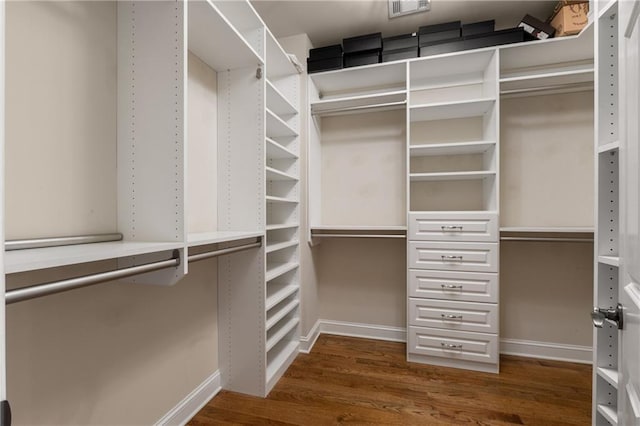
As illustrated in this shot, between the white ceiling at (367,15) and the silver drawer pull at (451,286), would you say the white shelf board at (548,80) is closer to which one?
the white ceiling at (367,15)

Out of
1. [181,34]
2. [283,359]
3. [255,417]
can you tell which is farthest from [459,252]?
[181,34]

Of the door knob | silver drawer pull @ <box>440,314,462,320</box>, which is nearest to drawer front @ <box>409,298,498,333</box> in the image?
silver drawer pull @ <box>440,314,462,320</box>

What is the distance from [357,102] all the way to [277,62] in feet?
2.34

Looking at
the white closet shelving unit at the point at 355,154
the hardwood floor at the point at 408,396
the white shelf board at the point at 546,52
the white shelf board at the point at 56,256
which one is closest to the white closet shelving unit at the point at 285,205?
the white closet shelving unit at the point at 355,154

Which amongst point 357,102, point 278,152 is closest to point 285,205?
point 278,152

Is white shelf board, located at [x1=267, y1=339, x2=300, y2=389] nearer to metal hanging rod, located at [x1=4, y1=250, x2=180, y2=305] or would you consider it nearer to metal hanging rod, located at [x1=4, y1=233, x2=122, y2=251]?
metal hanging rod, located at [x1=4, y1=250, x2=180, y2=305]

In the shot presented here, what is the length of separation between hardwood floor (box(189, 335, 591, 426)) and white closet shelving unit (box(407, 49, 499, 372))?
0.69 feet

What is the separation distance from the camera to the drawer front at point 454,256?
83.7 inches

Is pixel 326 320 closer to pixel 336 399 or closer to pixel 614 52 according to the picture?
pixel 336 399

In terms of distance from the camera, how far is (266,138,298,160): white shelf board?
2002 millimetres

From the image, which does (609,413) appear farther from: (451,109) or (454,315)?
(451,109)

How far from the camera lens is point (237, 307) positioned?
6.15ft

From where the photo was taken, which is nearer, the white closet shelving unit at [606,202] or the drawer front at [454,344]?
the white closet shelving unit at [606,202]

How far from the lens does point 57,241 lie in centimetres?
98
